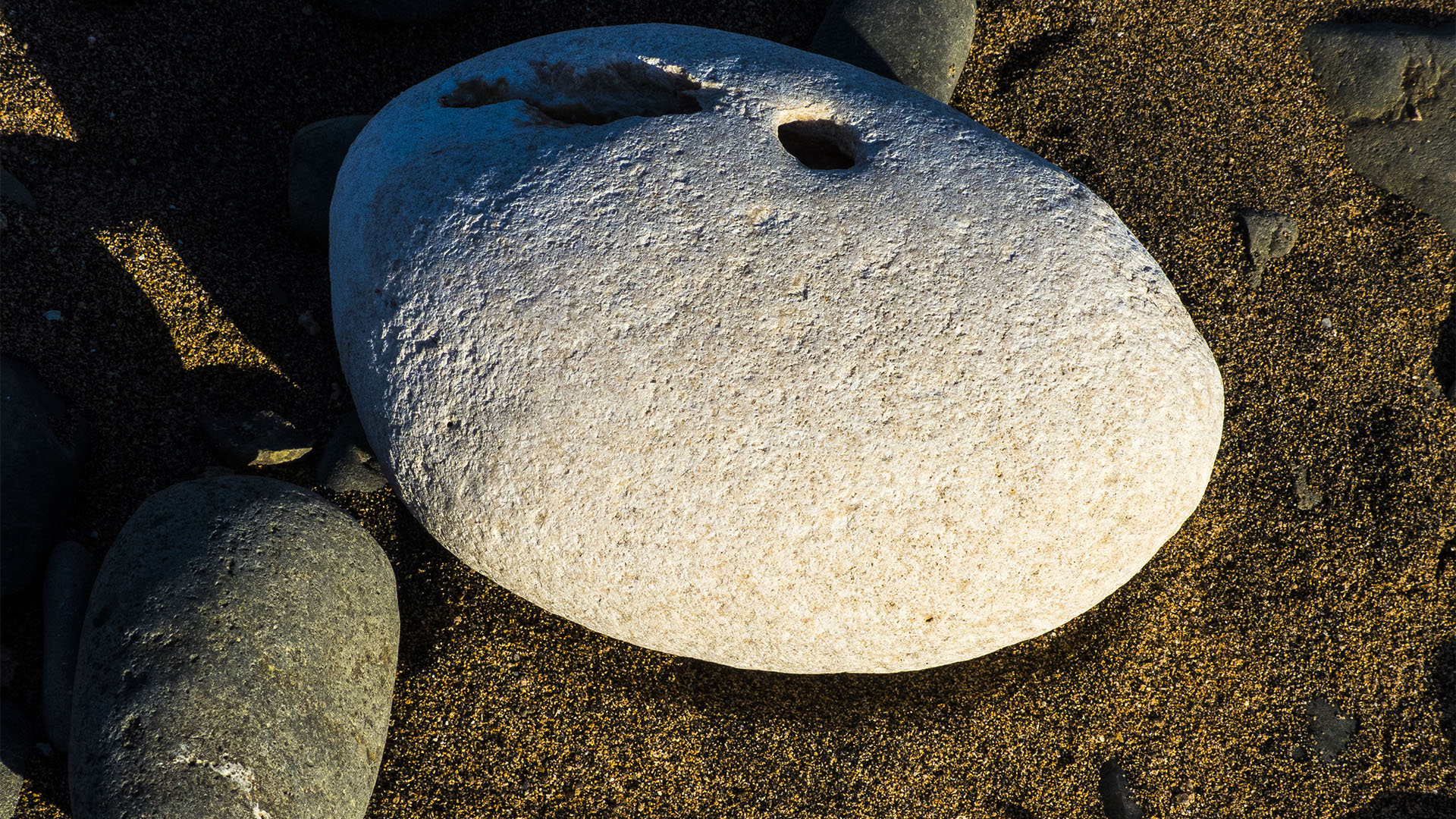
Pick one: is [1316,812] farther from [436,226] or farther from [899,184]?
[436,226]

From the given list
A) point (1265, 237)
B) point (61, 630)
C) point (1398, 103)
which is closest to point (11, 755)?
point (61, 630)

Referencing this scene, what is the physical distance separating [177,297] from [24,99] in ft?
2.34

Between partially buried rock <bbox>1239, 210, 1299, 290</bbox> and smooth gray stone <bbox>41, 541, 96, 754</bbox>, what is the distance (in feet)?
10.1

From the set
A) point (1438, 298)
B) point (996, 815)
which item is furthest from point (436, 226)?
point (1438, 298)

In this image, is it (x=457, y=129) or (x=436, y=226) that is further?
(x=457, y=129)

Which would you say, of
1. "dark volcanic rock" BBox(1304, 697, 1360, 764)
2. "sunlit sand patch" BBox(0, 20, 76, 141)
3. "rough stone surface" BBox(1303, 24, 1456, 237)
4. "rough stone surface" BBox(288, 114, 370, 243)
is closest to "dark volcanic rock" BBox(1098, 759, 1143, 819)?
"dark volcanic rock" BBox(1304, 697, 1360, 764)

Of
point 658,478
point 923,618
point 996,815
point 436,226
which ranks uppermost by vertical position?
point 436,226

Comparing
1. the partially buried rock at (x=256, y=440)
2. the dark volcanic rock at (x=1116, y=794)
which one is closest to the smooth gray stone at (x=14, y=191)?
the partially buried rock at (x=256, y=440)

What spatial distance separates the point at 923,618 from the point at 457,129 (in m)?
1.48

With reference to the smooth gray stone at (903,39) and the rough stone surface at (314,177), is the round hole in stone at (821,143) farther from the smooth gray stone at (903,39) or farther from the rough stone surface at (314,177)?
the rough stone surface at (314,177)

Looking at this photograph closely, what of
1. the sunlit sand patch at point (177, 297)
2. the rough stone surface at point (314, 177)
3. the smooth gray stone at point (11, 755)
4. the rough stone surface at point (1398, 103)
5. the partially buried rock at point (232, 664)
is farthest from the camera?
the rough stone surface at point (1398, 103)

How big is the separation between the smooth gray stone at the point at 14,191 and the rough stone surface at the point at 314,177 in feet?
1.96

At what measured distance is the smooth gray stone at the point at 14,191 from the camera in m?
2.06

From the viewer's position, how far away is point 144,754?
1.55 m
